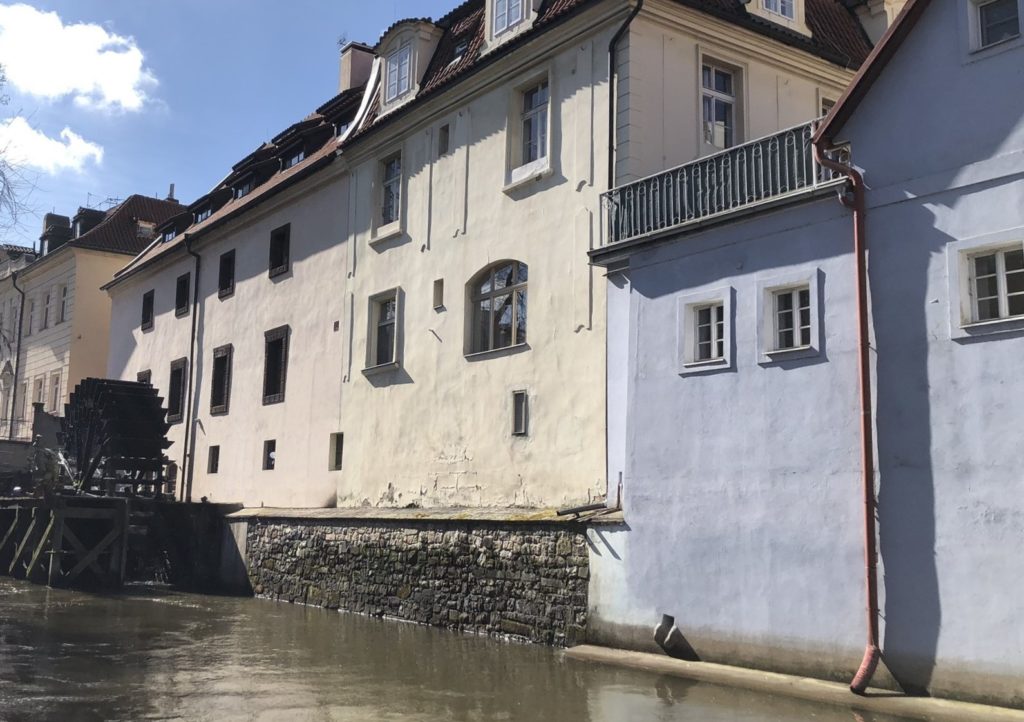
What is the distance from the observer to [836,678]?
32.6 ft

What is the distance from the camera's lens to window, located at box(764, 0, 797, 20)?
16219 millimetres

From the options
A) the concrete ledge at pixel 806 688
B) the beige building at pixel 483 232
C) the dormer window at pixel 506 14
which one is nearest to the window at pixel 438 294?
the beige building at pixel 483 232

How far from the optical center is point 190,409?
27.6 meters

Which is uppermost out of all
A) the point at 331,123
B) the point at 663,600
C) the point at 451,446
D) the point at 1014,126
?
the point at 331,123

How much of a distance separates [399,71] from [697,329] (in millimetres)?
10103

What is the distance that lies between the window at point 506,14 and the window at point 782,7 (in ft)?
12.3

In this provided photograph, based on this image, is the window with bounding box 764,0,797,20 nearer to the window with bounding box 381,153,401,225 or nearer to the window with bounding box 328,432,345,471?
the window with bounding box 381,153,401,225

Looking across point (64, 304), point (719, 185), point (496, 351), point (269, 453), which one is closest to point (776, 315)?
point (719, 185)

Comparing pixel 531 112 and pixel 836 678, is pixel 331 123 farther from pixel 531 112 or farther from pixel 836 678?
pixel 836 678

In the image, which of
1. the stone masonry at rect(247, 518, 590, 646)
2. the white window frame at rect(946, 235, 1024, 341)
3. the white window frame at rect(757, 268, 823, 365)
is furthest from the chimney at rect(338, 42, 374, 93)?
the white window frame at rect(946, 235, 1024, 341)

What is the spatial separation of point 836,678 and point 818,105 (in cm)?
948

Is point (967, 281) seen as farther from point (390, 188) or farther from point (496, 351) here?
point (390, 188)

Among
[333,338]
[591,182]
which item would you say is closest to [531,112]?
[591,182]

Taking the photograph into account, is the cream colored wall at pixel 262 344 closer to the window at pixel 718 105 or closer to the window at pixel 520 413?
the window at pixel 520 413
